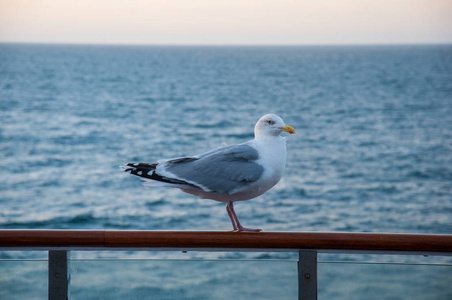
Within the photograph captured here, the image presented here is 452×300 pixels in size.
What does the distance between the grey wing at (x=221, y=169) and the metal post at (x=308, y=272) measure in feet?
1.61

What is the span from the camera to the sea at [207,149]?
222cm

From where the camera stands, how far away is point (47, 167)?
21.9 m

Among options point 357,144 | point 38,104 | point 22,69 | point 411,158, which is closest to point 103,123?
point 38,104

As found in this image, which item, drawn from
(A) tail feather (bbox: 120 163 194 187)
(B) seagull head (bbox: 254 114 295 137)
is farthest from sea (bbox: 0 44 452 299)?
(B) seagull head (bbox: 254 114 295 137)

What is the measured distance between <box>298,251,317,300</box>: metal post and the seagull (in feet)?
1.27

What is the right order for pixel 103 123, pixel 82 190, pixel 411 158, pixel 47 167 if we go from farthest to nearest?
1. pixel 103 123
2. pixel 411 158
3. pixel 47 167
4. pixel 82 190

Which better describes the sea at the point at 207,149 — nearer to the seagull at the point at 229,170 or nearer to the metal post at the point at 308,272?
the metal post at the point at 308,272

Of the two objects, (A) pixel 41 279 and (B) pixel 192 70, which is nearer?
(A) pixel 41 279

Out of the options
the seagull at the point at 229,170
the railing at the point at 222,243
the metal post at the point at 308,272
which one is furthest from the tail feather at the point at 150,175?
the metal post at the point at 308,272

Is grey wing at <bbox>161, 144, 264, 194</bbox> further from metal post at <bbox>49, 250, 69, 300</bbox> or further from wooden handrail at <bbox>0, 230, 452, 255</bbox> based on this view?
metal post at <bbox>49, 250, 69, 300</bbox>

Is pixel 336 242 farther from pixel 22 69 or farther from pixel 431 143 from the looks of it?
pixel 22 69

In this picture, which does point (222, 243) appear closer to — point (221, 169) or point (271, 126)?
point (221, 169)

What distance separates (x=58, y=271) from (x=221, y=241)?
22.9 inches

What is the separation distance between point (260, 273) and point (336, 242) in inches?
12.1
